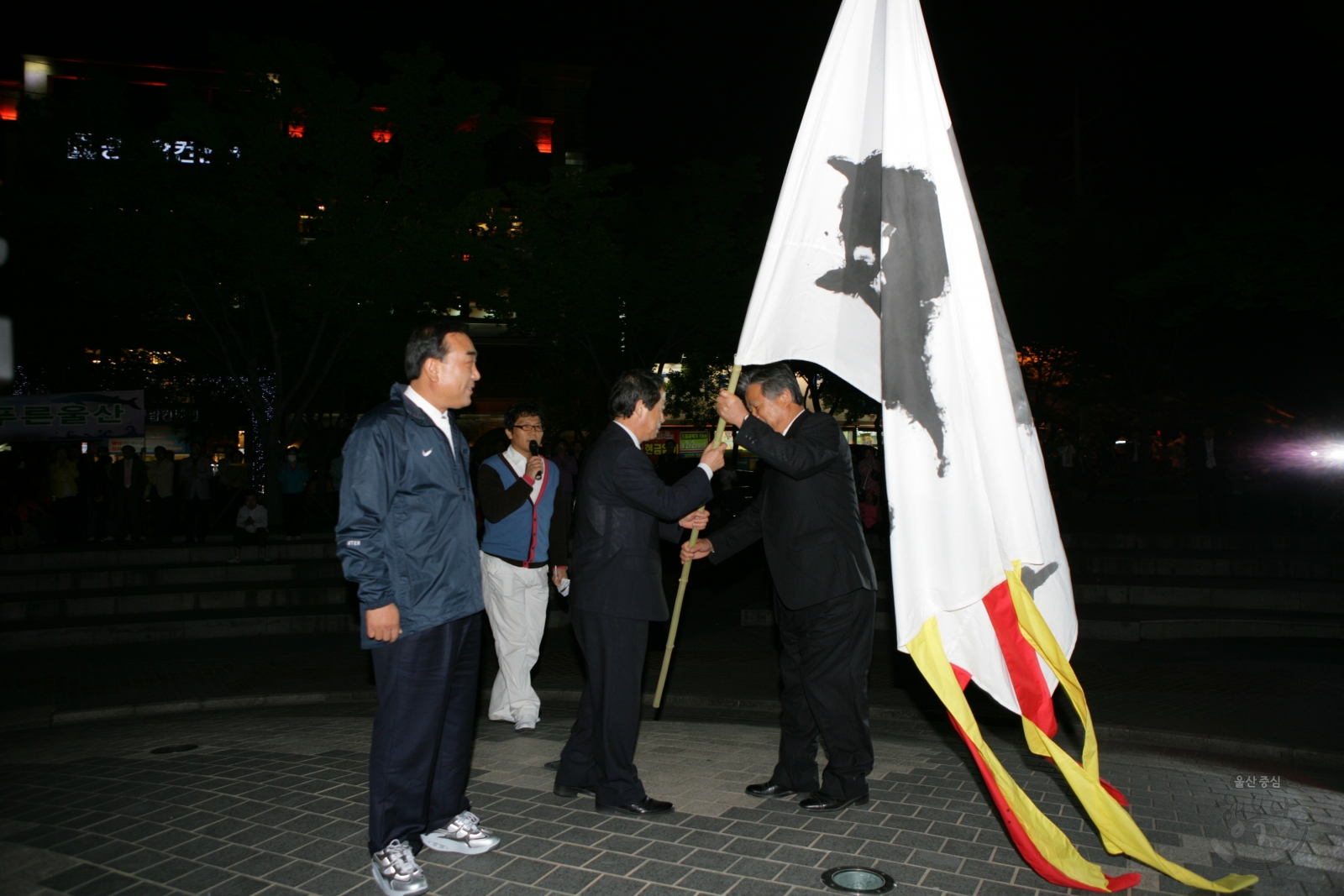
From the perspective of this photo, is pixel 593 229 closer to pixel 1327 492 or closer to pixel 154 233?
pixel 154 233

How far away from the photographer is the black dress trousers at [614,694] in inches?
174

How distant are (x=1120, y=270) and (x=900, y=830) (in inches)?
877

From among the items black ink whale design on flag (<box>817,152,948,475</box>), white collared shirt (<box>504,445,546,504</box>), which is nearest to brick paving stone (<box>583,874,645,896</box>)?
black ink whale design on flag (<box>817,152,948,475</box>)

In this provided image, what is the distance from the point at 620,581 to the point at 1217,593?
10.0m

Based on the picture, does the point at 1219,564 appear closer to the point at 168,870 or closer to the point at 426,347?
the point at 426,347

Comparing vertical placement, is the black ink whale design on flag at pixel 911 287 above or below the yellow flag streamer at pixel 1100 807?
above

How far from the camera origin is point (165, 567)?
13.4 metres

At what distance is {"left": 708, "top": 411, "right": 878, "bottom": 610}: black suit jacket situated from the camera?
4465mm

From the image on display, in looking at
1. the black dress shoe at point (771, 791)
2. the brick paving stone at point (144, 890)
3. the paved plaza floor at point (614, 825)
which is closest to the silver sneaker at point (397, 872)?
the paved plaza floor at point (614, 825)

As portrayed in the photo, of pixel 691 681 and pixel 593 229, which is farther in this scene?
pixel 593 229

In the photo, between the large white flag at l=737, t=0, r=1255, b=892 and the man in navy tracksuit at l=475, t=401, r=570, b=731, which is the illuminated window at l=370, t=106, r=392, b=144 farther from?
the large white flag at l=737, t=0, r=1255, b=892

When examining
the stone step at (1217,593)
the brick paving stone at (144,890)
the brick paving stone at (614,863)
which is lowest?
the stone step at (1217,593)

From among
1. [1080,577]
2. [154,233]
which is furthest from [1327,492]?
[154,233]

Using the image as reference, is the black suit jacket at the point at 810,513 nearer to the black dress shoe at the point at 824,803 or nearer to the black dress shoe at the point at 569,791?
the black dress shoe at the point at 824,803
